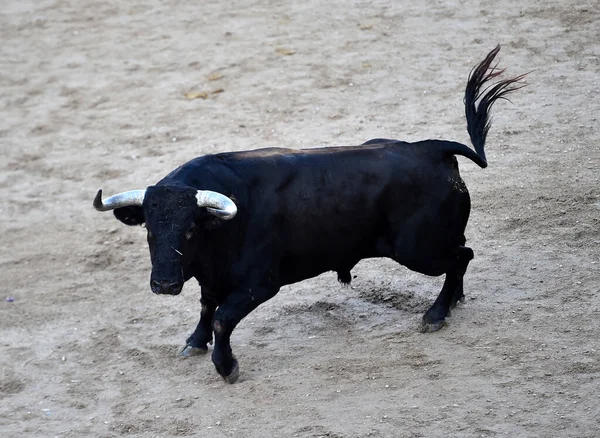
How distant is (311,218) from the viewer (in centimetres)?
649

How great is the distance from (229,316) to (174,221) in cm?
76

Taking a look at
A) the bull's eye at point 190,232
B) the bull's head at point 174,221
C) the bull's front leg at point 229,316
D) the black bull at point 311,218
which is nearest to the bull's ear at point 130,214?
the black bull at point 311,218

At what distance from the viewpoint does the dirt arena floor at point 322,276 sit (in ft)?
19.9

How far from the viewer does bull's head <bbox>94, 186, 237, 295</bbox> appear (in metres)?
5.92

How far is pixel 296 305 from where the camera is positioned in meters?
7.46

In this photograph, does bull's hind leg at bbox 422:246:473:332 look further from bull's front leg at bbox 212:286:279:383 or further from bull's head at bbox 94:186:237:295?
bull's head at bbox 94:186:237:295

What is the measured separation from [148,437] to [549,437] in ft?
7.73

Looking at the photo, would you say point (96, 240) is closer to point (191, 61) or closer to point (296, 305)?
point (296, 305)

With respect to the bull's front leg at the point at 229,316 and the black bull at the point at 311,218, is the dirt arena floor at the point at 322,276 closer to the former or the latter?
the bull's front leg at the point at 229,316

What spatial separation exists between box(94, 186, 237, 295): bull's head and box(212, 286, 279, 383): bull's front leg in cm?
46

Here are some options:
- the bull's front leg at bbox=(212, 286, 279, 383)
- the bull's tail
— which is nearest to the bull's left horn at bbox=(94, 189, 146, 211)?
the bull's front leg at bbox=(212, 286, 279, 383)

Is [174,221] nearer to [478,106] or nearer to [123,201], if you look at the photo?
[123,201]

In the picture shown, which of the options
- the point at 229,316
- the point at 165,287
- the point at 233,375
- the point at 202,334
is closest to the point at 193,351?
the point at 202,334

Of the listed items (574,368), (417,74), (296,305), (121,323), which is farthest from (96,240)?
(574,368)
